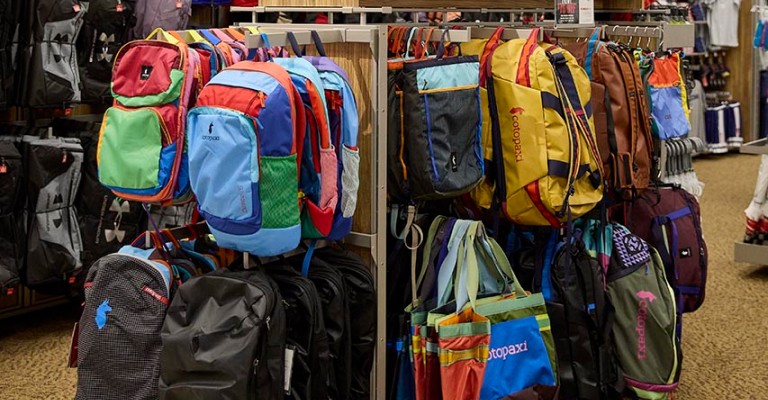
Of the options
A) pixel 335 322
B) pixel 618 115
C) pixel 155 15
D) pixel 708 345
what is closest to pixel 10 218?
pixel 155 15

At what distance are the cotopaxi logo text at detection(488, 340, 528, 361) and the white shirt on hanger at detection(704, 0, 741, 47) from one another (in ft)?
26.6

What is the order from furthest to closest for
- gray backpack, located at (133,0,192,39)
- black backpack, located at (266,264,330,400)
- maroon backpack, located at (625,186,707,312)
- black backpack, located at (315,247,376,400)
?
gray backpack, located at (133,0,192,39) → maroon backpack, located at (625,186,707,312) → black backpack, located at (315,247,376,400) → black backpack, located at (266,264,330,400)

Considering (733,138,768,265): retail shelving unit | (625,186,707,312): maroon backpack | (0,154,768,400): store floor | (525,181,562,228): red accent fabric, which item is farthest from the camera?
(733,138,768,265): retail shelving unit

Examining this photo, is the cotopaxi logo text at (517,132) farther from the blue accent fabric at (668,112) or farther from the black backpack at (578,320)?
the blue accent fabric at (668,112)

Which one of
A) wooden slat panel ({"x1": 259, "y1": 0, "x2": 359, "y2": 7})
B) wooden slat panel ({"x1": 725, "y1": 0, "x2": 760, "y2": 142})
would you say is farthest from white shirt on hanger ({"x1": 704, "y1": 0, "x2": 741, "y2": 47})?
wooden slat panel ({"x1": 259, "y1": 0, "x2": 359, "y2": 7})

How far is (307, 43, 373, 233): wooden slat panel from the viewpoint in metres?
3.00

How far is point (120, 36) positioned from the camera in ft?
16.2

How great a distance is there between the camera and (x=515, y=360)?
3162 mm

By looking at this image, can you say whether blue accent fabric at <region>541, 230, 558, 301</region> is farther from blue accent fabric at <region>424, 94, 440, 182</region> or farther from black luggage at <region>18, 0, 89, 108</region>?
black luggage at <region>18, 0, 89, 108</region>

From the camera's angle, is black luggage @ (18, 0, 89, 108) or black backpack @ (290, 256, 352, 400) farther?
black luggage @ (18, 0, 89, 108)

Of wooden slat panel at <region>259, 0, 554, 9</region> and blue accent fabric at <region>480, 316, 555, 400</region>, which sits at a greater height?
wooden slat panel at <region>259, 0, 554, 9</region>

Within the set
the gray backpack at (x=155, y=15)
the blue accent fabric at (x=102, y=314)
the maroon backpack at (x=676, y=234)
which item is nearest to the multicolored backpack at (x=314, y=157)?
the blue accent fabric at (x=102, y=314)

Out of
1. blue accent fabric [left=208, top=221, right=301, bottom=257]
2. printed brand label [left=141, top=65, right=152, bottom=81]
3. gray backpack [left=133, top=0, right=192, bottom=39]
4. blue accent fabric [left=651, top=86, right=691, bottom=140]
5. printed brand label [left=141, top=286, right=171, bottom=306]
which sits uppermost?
gray backpack [left=133, top=0, right=192, bottom=39]

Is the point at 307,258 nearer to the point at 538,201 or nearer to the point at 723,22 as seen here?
the point at 538,201
